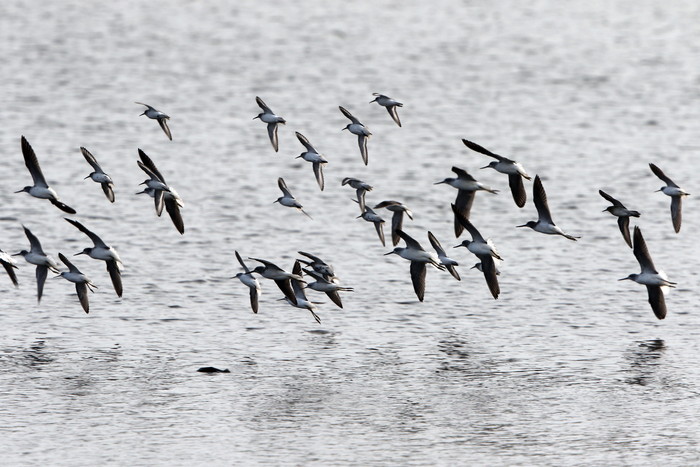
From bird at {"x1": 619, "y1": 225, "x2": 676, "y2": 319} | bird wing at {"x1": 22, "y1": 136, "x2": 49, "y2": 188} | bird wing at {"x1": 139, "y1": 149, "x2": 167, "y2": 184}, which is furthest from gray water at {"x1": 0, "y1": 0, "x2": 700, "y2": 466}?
bird wing at {"x1": 139, "y1": 149, "x2": 167, "y2": 184}

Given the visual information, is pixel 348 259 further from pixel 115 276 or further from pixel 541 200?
pixel 541 200

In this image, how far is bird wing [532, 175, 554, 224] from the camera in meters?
35.8

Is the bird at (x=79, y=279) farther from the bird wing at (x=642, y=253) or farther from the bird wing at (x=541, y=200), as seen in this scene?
the bird wing at (x=642, y=253)

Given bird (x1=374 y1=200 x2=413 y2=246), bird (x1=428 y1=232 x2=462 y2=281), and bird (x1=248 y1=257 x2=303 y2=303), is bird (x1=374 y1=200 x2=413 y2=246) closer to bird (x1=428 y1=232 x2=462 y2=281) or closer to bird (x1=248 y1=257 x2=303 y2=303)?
bird (x1=428 y1=232 x2=462 y2=281)

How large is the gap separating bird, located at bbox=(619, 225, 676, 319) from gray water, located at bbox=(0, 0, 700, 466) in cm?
135

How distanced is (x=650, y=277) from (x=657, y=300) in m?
0.96

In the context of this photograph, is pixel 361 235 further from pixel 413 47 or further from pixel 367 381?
pixel 413 47

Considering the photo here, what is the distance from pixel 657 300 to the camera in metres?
38.5

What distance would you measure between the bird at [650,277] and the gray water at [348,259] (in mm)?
1352

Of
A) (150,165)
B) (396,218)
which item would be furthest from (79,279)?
(396,218)

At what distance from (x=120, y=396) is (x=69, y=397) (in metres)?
1.18

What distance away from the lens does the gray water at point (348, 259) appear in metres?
32.7

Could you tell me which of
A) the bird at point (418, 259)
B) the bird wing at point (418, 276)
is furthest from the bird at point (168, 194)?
the bird wing at point (418, 276)

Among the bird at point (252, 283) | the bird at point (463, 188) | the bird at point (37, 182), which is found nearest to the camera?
the bird at point (37, 182)
